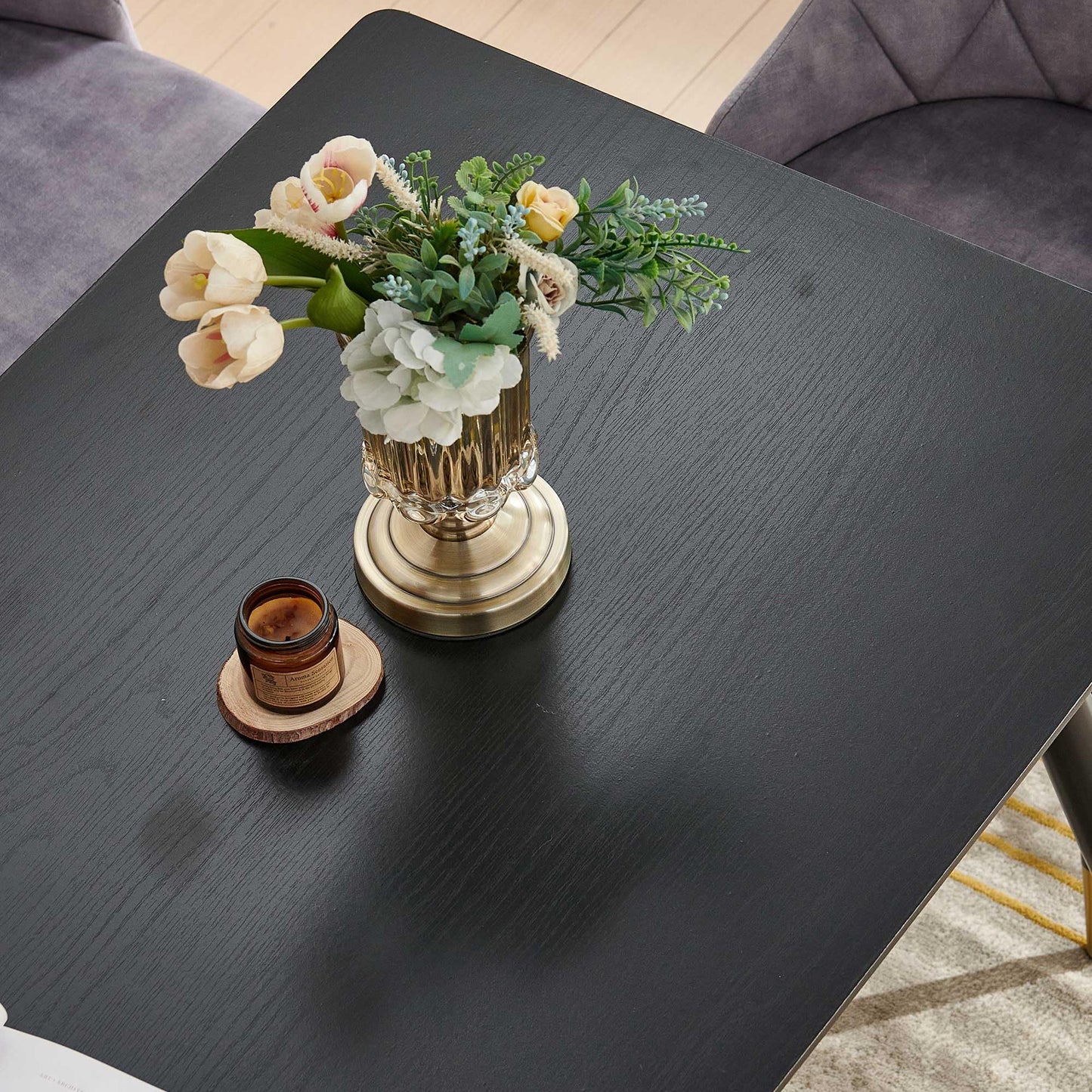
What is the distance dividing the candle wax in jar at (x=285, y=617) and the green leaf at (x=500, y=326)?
0.88 feet

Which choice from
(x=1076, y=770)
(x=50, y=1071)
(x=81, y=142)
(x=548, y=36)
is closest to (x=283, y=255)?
(x=50, y=1071)

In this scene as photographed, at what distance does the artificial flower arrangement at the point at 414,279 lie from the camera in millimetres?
761

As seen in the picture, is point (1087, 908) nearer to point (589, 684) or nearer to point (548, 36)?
point (589, 684)

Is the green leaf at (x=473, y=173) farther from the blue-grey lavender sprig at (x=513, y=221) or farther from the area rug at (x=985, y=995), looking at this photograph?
the area rug at (x=985, y=995)

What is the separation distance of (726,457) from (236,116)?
95cm

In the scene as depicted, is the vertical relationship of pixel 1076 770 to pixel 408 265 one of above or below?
below

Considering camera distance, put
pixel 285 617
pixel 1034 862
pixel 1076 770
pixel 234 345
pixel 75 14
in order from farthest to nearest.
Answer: pixel 75 14 < pixel 1034 862 < pixel 1076 770 < pixel 285 617 < pixel 234 345

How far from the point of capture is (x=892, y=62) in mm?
1663

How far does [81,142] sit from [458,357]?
1.15m

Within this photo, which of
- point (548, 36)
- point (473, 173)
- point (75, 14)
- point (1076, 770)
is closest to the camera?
point (473, 173)

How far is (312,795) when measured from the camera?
96cm

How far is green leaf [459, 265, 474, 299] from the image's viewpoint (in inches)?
30.1

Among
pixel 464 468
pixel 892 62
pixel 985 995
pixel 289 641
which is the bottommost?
pixel 985 995

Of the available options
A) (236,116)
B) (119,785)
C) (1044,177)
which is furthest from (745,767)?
(236,116)
